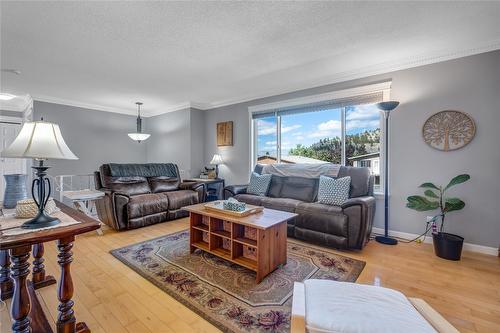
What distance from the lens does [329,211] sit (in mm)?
2824

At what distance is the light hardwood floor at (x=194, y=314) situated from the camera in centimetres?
155

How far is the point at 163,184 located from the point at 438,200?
14.7ft

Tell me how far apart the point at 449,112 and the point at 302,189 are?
2.15 metres

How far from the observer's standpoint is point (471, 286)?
6.56 feet

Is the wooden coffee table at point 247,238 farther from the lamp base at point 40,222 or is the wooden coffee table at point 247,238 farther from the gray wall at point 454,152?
the gray wall at point 454,152

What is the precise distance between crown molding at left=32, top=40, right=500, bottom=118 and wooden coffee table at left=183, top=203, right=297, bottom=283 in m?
2.53

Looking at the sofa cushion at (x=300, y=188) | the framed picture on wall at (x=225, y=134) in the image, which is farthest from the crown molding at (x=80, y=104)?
the sofa cushion at (x=300, y=188)

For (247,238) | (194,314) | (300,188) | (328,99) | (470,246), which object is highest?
(328,99)

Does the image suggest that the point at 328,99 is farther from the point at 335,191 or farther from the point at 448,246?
the point at 448,246

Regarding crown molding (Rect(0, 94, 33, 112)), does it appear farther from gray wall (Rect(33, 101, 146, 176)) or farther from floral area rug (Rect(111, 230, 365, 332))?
floral area rug (Rect(111, 230, 365, 332))

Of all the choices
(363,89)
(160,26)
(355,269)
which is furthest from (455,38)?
(160,26)

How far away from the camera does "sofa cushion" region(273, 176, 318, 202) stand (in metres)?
3.58

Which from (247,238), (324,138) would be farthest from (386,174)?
(247,238)

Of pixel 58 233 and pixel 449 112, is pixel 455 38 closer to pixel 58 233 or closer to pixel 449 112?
pixel 449 112
